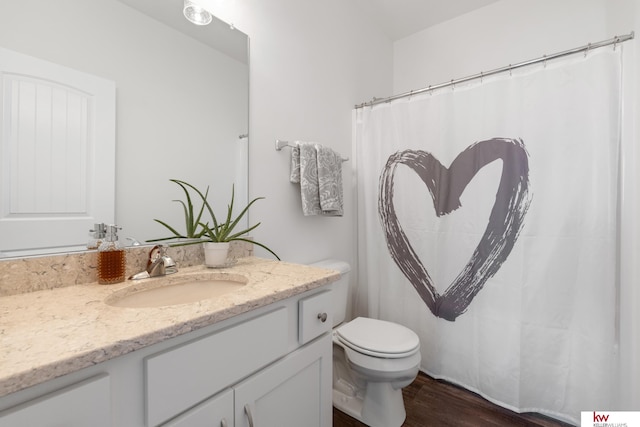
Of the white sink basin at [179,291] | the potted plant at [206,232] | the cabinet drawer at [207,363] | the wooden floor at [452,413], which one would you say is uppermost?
the potted plant at [206,232]

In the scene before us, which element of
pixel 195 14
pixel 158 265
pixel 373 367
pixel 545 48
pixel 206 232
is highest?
pixel 545 48

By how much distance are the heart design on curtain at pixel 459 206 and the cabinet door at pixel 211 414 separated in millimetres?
1382

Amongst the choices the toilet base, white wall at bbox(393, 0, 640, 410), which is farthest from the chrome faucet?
white wall at bbox(393, 0, 640, 410)

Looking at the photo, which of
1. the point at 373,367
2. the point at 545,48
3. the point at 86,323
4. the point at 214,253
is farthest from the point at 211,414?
the point at 545,48

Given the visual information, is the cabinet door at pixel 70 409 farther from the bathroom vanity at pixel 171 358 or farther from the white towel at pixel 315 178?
the white towel at pixel 315 178

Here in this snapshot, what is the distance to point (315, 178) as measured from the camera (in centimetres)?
155

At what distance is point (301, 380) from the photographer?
868 millimetres

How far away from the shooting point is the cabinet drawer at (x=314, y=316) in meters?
0.86

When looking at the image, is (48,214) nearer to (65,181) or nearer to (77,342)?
(65,181)

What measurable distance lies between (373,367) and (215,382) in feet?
2.72

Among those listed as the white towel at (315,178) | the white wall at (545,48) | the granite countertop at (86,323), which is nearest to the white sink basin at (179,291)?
the granite countertop at (86,323)

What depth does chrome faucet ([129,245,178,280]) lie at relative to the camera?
0.94 metres

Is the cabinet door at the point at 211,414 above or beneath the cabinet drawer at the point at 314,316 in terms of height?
beneath

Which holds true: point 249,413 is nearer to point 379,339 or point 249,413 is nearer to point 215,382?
point 215,382
